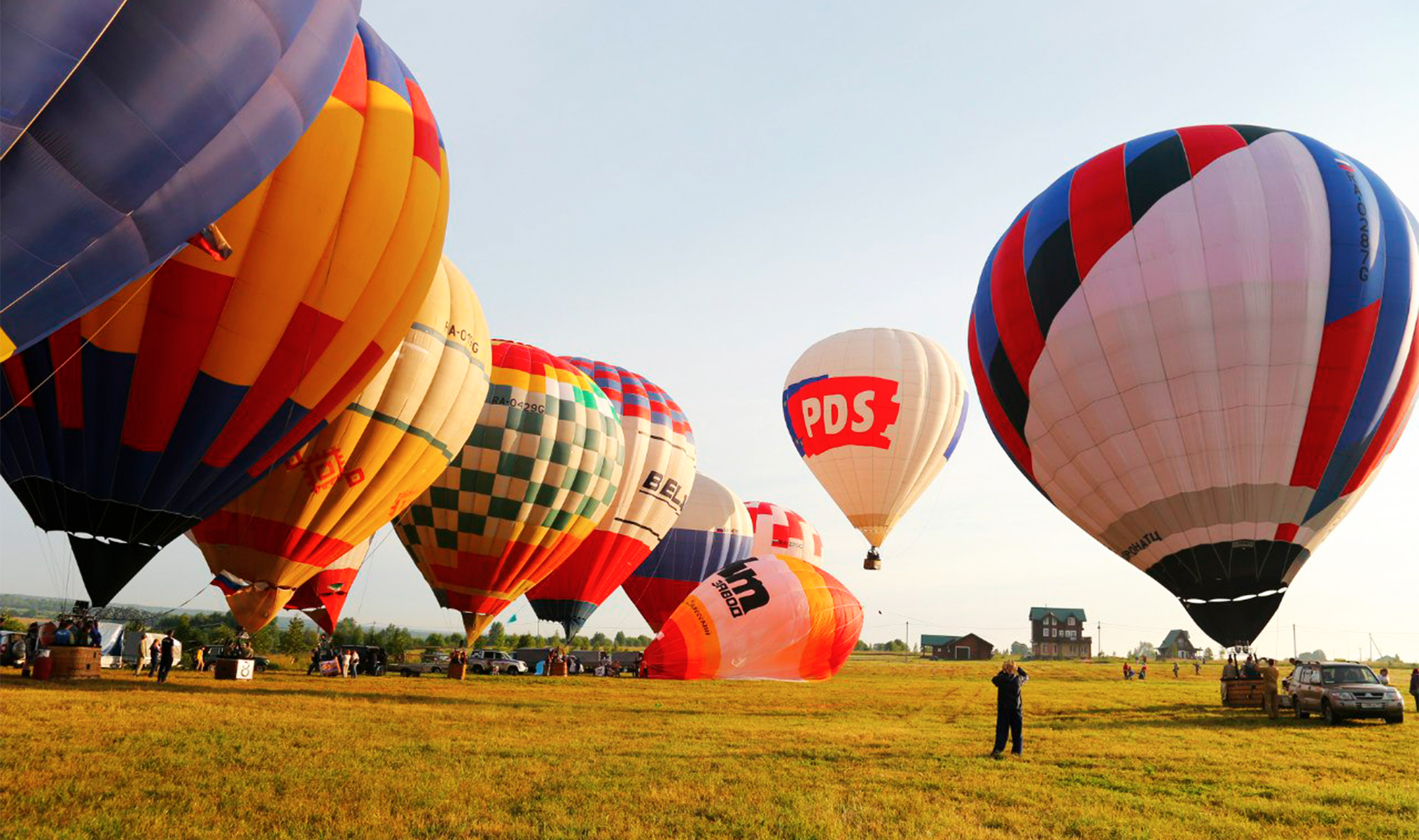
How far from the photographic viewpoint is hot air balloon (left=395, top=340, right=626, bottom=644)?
24.2 metres

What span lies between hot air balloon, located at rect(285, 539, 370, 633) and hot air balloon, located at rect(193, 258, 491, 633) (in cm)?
1311

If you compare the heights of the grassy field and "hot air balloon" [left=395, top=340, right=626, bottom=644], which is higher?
"hot air balloon" [left=395, top=340, right=626, bottom=644]

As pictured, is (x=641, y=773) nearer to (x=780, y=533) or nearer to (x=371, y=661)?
(x=371, y=661)

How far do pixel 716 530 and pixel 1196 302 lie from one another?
88.8ft

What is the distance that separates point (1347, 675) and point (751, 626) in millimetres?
11980

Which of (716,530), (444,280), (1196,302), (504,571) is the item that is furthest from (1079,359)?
(716,530)

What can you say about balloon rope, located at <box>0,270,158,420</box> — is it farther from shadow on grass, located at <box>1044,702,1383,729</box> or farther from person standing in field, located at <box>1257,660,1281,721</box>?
person standing in field, located at <box>1257,660,1281,721</box>

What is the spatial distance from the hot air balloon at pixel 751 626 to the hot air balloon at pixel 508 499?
4.54 meters

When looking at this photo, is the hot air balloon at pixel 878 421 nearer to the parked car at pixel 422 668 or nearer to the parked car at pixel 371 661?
the parked car at pixel 422 668

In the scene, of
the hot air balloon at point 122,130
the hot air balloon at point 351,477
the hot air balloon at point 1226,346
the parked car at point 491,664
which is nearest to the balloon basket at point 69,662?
the hot air balloon at point 351,477

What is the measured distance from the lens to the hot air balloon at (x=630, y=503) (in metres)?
31.5

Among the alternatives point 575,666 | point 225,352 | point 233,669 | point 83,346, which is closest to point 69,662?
point 233,669

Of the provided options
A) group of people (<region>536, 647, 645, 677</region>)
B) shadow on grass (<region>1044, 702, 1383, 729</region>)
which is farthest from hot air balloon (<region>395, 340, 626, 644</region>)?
shadow on grass (<region>1044, 702, 1383, 729</region>)

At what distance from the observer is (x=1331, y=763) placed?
1023cm
